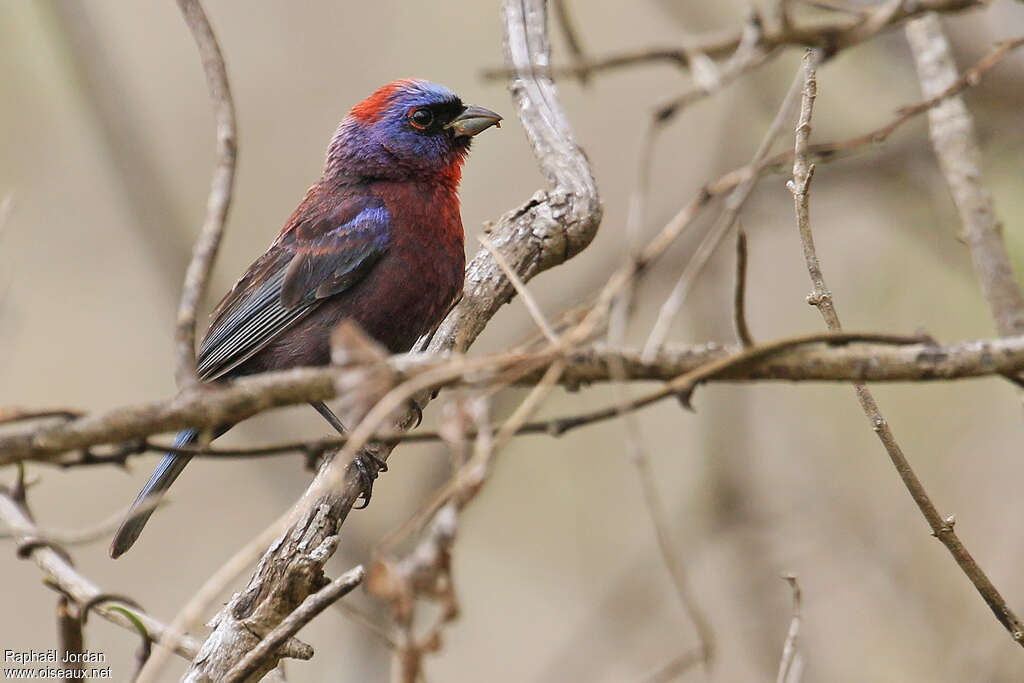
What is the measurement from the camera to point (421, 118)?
474 cm

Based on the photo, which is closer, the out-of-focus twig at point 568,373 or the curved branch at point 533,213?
the out-of-focus twig at point 568,373

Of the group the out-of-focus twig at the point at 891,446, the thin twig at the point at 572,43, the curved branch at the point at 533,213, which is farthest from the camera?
the curved branch at the point at 533,213

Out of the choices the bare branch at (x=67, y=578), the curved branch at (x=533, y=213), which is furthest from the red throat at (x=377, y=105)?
the bare branch at (x=67, y=578)

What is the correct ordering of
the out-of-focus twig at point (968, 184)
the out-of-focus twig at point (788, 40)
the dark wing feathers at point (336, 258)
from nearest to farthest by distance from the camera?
1. the out-of-focus twig at point (788, 40)
2. the out-of-focus twig at point (968, 184)
3. the dark wing feathers at point (336, 258)

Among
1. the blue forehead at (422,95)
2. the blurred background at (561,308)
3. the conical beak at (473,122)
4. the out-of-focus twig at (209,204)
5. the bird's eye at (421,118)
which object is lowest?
the blurred background at (561,308)

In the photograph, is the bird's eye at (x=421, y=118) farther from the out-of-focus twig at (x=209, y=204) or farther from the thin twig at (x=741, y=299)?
the thin twig at (x=741, y=299)

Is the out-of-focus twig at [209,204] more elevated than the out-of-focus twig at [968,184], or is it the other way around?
the out-of-focus twig at [209,204]

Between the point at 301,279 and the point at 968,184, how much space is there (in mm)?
2475

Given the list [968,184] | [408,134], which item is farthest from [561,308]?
[968,184]

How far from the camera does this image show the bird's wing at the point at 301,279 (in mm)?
4359

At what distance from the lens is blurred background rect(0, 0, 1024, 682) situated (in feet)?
17.5

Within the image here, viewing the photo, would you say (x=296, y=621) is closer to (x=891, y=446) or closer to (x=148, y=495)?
(x=891, y=446)

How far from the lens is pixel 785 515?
5.70m

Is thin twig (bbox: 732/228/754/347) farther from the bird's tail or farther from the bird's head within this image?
the bird's head
